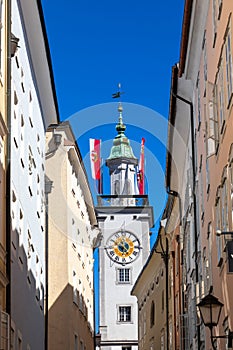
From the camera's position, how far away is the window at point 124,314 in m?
69.4

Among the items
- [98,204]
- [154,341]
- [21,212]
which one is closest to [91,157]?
[98,204]

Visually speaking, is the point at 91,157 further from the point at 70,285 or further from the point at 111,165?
the point at 70,285

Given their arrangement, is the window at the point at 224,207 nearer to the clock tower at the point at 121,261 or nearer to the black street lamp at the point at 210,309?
the black street lamp at the point at 210,309

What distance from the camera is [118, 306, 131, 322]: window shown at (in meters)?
69.4

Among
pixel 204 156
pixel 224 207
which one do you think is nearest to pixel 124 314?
pixel 204 156

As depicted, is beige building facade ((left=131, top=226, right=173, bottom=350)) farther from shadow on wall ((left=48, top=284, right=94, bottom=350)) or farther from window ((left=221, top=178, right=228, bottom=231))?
window ((left=221, top=178, right=228, bottom=231))

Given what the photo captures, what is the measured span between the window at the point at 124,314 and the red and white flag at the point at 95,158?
33.5 ft

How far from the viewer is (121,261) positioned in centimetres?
7138

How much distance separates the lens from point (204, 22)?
2153 centimetres

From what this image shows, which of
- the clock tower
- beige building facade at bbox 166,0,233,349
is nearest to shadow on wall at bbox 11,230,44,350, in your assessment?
beige building facade at bbox 166,0,233,349

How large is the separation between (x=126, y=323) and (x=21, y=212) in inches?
1908

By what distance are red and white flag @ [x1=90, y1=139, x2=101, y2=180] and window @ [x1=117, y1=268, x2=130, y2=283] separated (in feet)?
26.9

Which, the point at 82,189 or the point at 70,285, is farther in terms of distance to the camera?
the point at 82,189

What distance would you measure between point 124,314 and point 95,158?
45.0ft
